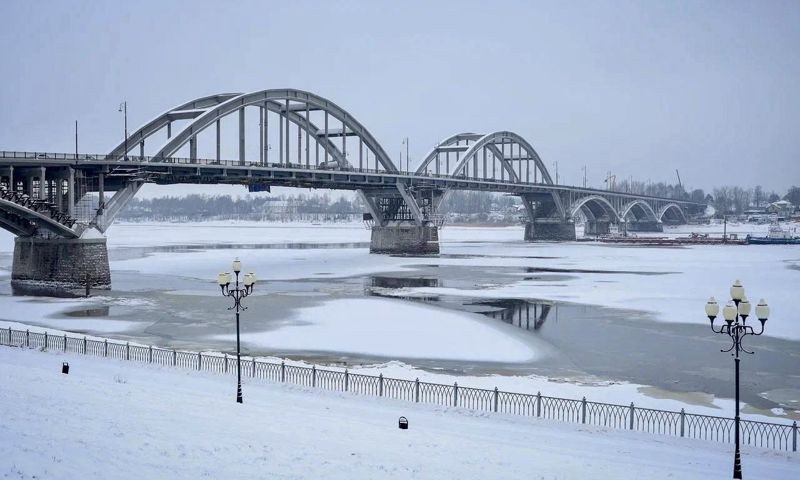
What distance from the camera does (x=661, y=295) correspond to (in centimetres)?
4659

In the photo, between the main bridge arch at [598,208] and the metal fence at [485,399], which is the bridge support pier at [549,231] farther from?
the metal fence at [485,399]

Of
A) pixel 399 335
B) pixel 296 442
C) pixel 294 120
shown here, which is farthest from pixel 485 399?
pixel 294 120

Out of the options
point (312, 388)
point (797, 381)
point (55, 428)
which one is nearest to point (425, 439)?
point (312, 388)

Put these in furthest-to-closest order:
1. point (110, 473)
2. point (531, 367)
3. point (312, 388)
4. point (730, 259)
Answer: point (730, 259)
point (531, 367)
point (312, 388)
point (110, 473)

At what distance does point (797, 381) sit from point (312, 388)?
15.2 m

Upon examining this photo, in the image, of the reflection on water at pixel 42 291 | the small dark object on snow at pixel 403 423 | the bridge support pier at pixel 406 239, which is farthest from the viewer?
the bridge support pier at pixel 406 239

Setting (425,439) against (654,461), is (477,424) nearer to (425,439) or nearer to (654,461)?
(425,439)

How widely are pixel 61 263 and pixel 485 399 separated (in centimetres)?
4173

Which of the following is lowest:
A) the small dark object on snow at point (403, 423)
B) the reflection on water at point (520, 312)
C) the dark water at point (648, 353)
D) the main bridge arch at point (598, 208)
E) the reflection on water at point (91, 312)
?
the reflection on water at point (91, 312)

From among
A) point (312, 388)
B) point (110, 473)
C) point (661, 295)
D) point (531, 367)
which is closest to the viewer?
point (110, 473)

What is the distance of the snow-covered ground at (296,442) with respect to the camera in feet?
42.5

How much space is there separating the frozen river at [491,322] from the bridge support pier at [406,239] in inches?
1133

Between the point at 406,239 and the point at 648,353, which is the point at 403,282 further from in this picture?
the point at 406,239

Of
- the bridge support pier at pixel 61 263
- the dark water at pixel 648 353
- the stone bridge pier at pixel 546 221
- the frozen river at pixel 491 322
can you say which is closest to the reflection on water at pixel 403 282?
the frozen river at pixel 491 322
